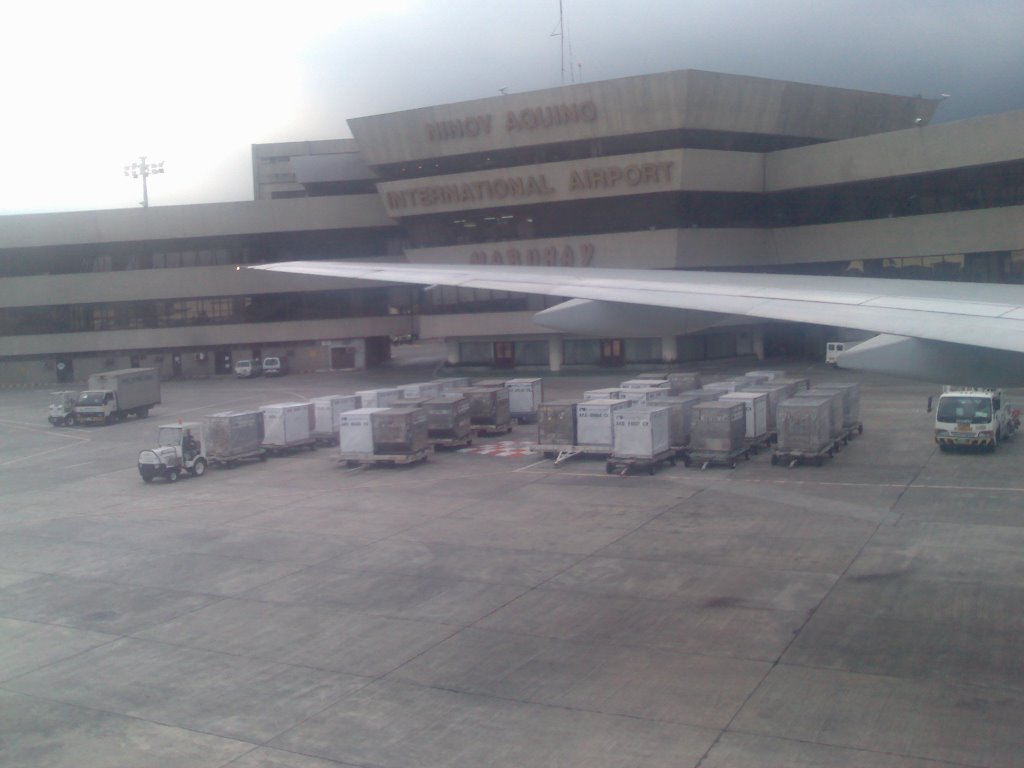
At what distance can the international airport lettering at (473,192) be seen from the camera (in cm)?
5834

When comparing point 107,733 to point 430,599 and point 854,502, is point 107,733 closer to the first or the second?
point 430,599

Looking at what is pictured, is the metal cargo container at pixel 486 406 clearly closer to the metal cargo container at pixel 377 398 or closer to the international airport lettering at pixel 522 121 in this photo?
the metal cargo container at pixel 377 398

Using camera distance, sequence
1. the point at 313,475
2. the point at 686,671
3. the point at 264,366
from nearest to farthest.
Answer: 1. the point at 686,671
2. the point at 313,475
3. the point at 264,366

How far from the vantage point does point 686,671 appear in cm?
1177

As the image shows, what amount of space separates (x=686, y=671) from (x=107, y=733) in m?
7.15

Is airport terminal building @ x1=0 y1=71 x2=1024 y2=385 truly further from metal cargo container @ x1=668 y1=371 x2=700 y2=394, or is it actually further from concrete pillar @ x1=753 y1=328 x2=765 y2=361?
metal cargo container @ x1=668 y1=371 x2=700 y2=394

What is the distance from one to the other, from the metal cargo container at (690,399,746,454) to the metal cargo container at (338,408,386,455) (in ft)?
34.2

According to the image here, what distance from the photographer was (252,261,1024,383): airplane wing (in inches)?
338

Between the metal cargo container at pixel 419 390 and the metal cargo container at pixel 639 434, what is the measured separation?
1256 centimetres

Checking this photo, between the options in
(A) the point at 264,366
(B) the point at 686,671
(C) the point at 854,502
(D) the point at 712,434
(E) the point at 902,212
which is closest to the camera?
(B) the point at 686,671

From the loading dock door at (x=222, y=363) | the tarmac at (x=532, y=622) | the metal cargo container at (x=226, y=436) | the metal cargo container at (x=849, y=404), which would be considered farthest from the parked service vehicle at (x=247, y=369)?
the metal cargo container at (x=849, y=404)

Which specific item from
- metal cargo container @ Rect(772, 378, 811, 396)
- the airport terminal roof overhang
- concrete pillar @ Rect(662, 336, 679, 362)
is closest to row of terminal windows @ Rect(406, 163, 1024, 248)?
the airport terminal roof overhang

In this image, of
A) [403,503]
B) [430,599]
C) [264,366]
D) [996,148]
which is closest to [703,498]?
[403,503]

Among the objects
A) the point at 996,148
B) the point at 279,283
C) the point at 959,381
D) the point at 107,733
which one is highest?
the point at 996,148
